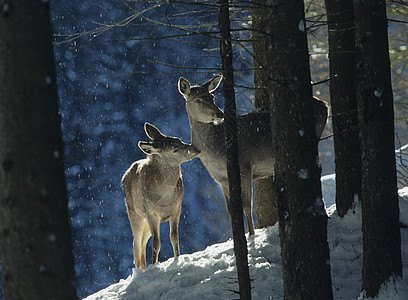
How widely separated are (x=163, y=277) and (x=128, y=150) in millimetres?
15396

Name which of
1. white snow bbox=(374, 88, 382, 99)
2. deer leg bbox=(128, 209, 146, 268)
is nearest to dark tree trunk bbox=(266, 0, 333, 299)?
white snow bbox=(374, 88, 382, 99)

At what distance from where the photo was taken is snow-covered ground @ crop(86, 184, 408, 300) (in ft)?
20.7

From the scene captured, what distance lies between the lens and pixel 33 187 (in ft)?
9.93

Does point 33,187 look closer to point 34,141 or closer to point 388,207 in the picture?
point 34,141

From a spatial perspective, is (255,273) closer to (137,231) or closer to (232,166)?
(232,166)

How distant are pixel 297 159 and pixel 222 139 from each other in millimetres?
3651

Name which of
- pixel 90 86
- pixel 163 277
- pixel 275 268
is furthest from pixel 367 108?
pixel 90 86

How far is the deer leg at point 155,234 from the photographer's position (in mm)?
8719

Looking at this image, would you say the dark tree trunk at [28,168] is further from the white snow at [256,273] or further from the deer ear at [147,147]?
the deer ear at [147,147]

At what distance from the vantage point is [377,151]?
571 cm

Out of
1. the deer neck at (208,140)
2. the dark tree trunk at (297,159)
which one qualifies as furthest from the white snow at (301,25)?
the deer neck at (208,140)

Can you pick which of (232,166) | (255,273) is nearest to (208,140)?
(255,273)

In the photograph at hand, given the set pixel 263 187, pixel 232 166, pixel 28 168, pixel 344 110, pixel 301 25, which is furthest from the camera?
pixel 263 187

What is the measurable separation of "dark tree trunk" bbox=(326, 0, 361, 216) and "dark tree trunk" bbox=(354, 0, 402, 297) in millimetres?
1869
